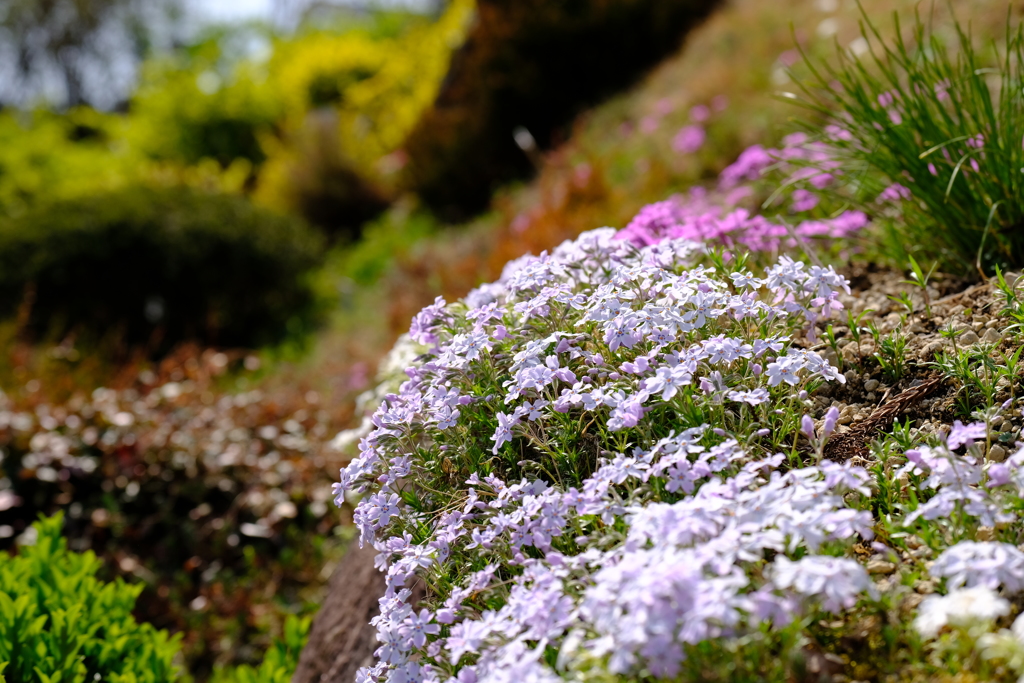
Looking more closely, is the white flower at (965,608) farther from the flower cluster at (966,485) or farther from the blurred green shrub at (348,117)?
the blurred green shrub at (348,117)

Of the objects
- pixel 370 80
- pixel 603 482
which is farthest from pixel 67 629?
pixel 370 80

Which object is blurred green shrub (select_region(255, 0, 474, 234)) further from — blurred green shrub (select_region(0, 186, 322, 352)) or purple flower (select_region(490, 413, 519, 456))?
purple flower (select_region(490, 413, 519, 456))

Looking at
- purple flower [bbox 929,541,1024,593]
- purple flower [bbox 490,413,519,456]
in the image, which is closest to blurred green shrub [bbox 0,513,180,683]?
purple flower [bbox 490,413,519,456]

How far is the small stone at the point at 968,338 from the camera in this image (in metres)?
2.26

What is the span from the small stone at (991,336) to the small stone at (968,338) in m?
0.02

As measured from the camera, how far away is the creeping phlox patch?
1289 millimetres

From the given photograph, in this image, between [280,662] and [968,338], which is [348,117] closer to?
[280,662]

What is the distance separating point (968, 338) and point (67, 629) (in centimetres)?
279

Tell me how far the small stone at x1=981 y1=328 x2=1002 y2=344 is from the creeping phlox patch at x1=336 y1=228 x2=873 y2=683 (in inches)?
18.5

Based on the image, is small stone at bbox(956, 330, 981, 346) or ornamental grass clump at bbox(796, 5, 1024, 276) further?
ornamental grass clump at bbox(796, 5, 1024, 276)

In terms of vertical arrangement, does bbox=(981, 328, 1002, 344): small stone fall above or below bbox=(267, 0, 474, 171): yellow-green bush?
below

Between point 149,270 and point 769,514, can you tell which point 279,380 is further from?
point 769,514

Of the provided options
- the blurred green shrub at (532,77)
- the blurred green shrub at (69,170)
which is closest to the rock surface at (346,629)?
the blurred green shrub at (532,77)

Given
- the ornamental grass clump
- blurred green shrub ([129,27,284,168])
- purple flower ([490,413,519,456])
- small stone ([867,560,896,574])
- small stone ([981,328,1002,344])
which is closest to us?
small stone ([867,560,896,574])
